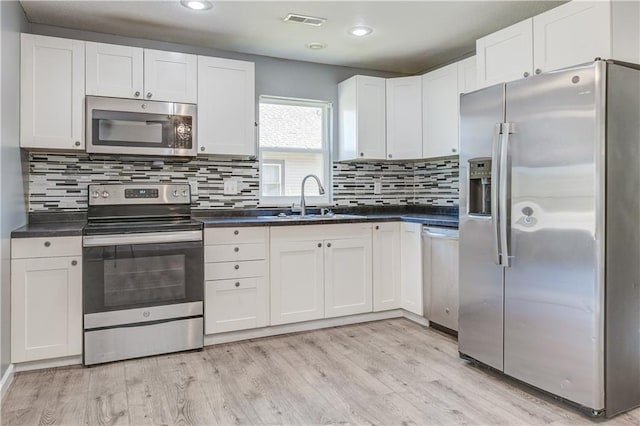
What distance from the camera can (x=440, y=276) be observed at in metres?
3.35

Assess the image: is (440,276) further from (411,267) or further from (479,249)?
(479,249)

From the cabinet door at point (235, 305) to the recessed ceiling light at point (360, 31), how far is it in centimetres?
201

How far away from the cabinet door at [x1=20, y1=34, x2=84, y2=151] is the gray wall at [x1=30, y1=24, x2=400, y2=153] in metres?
0.51

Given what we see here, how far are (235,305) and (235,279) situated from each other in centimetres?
19

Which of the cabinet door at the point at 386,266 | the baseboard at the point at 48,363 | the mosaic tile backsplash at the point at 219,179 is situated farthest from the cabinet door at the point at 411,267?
the baseboard at the point at 48,363

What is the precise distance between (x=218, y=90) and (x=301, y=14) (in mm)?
887

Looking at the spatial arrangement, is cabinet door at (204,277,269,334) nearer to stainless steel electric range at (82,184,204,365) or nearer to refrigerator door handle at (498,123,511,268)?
stainless steel electric range at (82,184,204,365)

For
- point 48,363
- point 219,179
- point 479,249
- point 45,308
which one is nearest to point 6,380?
point 48,363

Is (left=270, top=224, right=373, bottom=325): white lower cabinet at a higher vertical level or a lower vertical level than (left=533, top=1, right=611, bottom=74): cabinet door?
lower

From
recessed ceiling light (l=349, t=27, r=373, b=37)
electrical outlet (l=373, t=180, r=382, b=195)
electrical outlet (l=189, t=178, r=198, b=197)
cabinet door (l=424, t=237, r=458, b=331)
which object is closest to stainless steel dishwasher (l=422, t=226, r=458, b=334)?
cabinet door (l=424, t=237, r=458, b=331)

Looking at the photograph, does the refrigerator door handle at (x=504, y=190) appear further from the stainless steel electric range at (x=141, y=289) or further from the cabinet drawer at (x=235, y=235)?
the stainless steel electric range at (x=141, y=289)

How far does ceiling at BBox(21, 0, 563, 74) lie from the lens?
2.91 meters

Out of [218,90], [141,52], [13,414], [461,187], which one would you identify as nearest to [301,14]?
[218,90]

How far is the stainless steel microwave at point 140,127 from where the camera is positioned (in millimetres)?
3074
